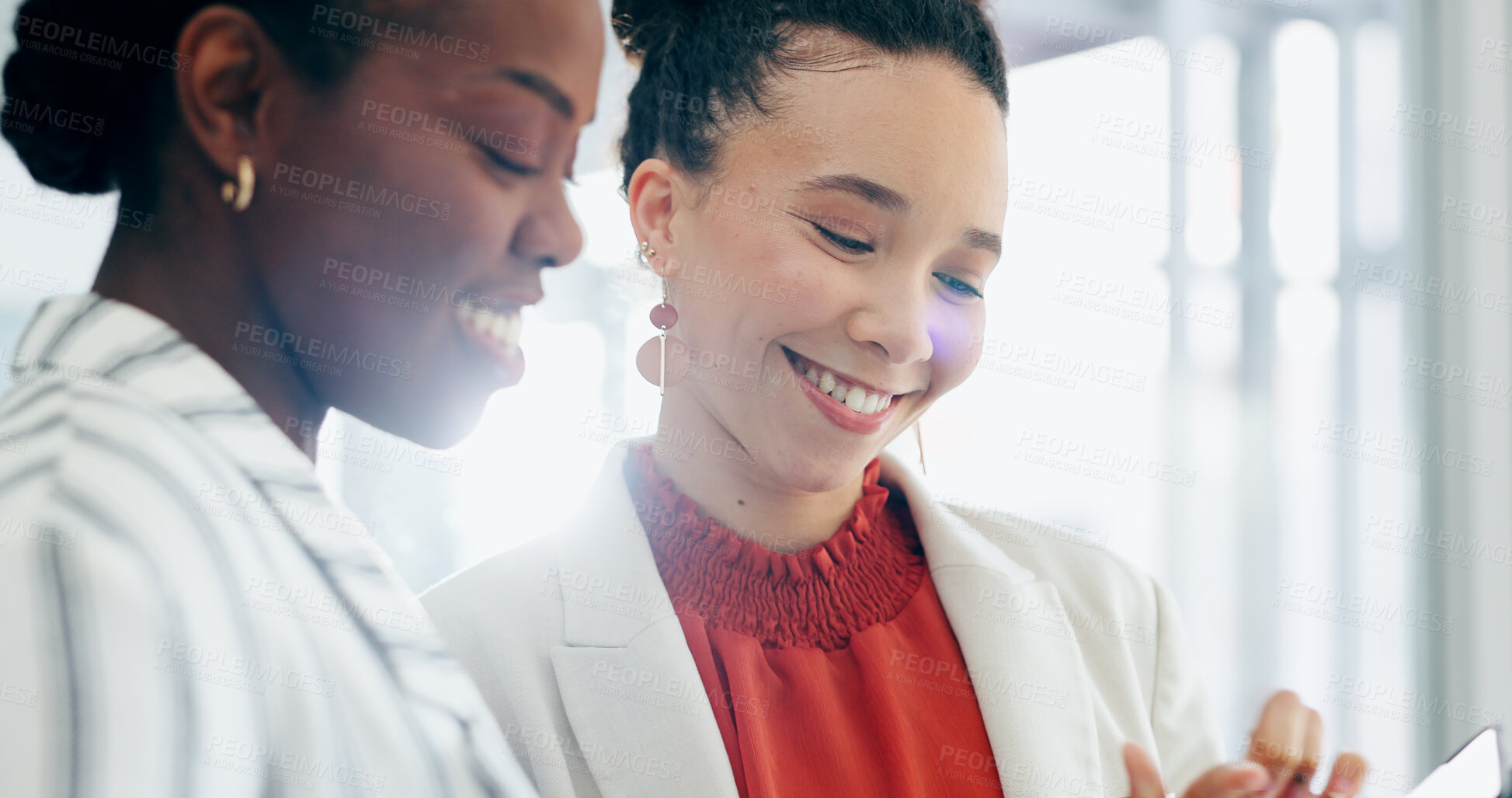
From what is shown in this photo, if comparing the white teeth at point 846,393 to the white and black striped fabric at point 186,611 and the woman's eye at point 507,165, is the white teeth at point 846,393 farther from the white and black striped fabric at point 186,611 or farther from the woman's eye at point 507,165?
the white and black striped fabric at point 186,611

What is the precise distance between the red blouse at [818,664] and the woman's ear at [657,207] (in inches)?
7.6

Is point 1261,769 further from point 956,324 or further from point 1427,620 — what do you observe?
point 1427,620

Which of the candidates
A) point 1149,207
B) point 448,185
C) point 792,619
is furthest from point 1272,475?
point 448,185

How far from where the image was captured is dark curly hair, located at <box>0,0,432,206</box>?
721mm

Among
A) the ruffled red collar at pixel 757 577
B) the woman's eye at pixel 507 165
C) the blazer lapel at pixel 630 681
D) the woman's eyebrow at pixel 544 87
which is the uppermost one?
the woman's eyebrow at pixel 544 87

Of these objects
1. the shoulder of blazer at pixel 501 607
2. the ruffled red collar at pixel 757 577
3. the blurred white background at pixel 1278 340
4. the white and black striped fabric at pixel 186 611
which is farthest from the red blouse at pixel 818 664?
the blurred white background at pixel 1278 340

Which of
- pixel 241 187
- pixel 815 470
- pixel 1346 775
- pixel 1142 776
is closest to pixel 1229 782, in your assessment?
pixel 1142 776

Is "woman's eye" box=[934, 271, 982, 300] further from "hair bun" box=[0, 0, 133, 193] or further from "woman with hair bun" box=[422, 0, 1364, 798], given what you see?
"hair bun" box=[0, 0, 133, 193]

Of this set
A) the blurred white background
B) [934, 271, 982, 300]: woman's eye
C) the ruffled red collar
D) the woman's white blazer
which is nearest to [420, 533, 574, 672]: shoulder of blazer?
the woman's white blazer

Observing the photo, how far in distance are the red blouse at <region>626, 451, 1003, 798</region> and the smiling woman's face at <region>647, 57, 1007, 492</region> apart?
84 mm

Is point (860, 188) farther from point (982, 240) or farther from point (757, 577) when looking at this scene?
point (757, 577)

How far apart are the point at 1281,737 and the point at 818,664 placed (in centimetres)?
43

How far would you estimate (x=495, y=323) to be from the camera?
0.89m

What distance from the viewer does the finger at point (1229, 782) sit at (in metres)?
0.81
